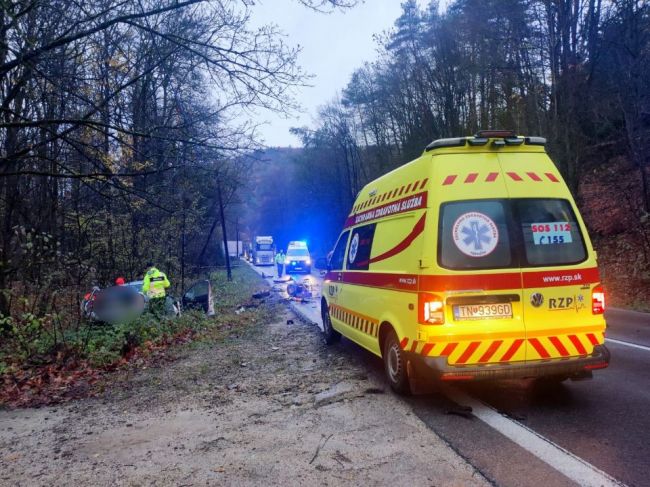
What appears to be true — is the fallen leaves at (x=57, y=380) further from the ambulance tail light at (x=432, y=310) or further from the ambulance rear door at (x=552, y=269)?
the ambulance rear door at (x=552, y=269)

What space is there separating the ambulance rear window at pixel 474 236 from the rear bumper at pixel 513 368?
91 cm

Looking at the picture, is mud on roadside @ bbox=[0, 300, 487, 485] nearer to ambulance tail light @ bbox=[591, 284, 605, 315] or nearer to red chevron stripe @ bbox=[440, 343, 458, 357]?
red chevron stripe @ bbox=[440, 343, 458, 357]

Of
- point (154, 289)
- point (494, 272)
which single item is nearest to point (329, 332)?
point (494, 272)

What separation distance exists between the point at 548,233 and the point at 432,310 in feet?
4.66

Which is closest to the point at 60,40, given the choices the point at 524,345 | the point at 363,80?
the point at 524,345

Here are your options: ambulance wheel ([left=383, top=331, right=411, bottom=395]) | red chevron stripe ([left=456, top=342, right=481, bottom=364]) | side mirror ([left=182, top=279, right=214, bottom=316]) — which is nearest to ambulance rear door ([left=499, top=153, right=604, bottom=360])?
red chevron stripe ([left=456, top=342, right=481, bottom=364])

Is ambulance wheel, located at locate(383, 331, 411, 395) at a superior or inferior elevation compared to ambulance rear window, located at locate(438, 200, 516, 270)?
inferior

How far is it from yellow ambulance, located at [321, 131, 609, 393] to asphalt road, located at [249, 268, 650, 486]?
1.17 ft

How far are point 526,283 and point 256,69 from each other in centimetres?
458

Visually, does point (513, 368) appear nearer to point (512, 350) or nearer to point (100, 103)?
point (512, 350)

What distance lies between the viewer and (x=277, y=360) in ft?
25.0

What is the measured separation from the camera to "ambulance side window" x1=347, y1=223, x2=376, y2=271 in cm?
659

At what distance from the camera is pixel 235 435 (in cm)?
444

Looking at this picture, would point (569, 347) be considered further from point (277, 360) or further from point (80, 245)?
point (80, 245)
